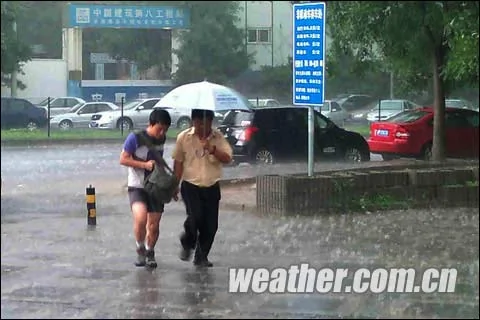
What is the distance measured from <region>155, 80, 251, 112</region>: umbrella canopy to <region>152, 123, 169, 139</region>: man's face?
13.1 inches

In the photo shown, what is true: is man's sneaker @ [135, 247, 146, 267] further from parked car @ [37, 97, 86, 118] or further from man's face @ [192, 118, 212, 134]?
parked car @ [37, 97, 86, 118]

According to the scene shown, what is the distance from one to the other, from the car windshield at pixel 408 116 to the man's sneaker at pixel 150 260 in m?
9.51

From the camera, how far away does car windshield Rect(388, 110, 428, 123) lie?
1602 centimetres

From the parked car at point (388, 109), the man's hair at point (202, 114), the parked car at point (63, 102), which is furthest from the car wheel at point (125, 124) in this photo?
the man's hair at point (202, 114)

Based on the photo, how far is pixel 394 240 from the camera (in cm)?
848

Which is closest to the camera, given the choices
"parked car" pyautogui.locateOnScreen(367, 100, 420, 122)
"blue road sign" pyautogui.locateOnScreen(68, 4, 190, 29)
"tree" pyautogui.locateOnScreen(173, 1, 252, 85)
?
"blue road sign" pyautogui.locateOnScreen(68, 4, 190, 29)

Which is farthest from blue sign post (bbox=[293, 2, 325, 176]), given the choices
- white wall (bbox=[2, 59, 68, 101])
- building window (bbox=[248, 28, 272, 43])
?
white wall (bbox=[2, 59, 68, 101])

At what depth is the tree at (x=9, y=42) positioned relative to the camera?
13.3 ft

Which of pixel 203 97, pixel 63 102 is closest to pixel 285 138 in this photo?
pixel 63 102

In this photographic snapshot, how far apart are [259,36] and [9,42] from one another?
2.19 meters

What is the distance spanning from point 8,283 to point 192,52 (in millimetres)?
2227

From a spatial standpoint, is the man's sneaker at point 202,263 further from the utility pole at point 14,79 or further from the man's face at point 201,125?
the utility pole at point 14,79

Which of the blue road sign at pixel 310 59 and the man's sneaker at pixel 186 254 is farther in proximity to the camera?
the blue road sign at pixel 310 59

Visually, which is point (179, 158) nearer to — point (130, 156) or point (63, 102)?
point (130, 156)
